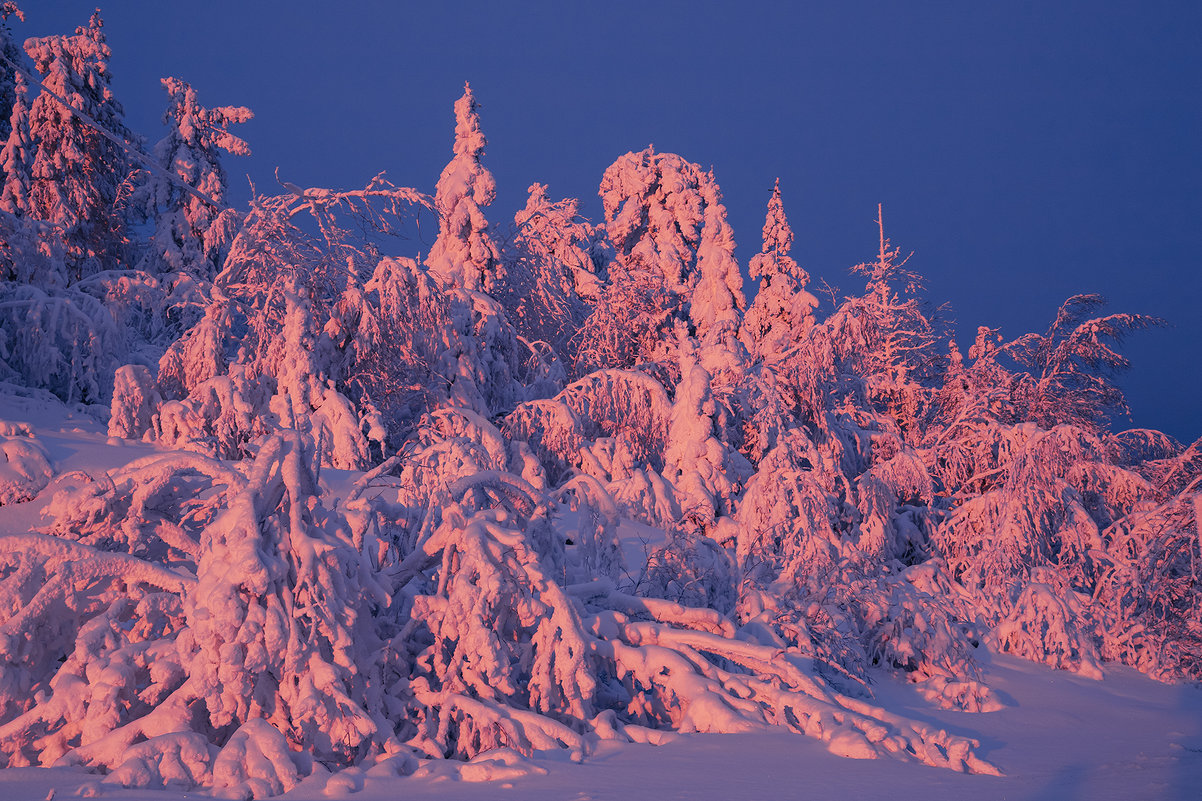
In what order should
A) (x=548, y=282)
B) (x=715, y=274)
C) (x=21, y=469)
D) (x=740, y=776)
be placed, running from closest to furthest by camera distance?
(x=740, y=776), (x=21, y=469), (x=548, y=282), (x=715, y=274)

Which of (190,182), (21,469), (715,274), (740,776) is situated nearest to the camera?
(740,776)

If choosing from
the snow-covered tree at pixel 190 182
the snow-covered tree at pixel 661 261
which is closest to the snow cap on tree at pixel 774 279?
the snow-covered tree at pixel 661 261

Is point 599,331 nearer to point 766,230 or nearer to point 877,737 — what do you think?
point 766,230

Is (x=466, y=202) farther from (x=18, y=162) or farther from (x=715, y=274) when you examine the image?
(x=18, y=162)

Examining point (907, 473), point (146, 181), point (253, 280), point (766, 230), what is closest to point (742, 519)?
point (907, 473)

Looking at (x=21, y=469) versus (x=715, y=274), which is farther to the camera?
(x=715, y=274)

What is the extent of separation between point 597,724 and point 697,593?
2104mm

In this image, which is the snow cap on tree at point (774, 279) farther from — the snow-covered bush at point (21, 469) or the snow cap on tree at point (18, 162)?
the snow cap on tree at point (18, 162)

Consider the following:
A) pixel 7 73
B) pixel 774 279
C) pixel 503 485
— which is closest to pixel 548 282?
pixel 774 279

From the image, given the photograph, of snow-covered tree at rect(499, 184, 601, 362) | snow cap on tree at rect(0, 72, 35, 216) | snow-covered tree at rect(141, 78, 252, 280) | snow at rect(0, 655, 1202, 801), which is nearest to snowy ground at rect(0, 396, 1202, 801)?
snow at rect(0, 655, 1202, 801)

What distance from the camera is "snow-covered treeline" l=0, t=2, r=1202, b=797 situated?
420cm

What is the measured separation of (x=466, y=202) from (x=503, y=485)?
34.3 feet

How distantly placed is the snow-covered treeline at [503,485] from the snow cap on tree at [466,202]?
93 mm

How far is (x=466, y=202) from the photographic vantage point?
15398 millimetres
